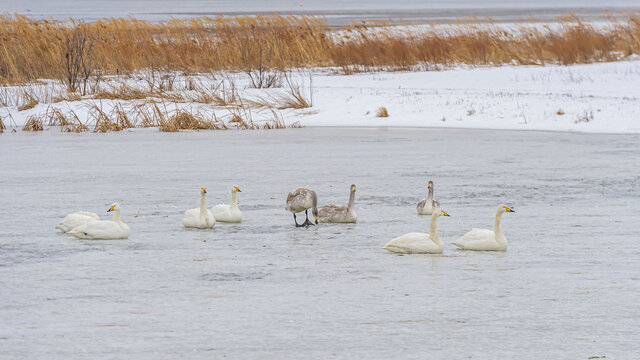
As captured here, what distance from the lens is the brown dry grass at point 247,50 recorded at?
88.9 feet

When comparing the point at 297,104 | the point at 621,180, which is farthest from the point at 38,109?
the point at 621,180

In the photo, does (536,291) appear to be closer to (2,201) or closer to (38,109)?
(2,201)

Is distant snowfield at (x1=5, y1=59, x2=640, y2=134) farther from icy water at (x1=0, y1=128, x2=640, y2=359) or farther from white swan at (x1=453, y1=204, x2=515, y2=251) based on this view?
white swan at (x1=453, y1=204, x2=515, y2=251)

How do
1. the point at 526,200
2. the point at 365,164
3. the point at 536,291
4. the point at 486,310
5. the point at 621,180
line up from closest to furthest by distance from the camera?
the point at 486,310
the point at 536,291
the point at 526,200
the point at 621,180
the point at 365,164

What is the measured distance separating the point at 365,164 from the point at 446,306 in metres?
8.43

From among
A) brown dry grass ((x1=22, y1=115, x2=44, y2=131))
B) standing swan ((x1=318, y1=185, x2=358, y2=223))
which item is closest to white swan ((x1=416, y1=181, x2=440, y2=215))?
standing swan ((x1=318, y1=185, x2=358, y2=223))

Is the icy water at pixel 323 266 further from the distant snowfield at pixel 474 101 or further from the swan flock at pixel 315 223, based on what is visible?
the distant snowfield at pixel 474 101

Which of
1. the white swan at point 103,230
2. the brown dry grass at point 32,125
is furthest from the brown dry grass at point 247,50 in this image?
the white swan at point 103,230

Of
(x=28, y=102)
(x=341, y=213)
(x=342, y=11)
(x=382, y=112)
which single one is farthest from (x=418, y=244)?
(x=342, y=11)

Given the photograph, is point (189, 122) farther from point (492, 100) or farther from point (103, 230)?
point (103, 230)

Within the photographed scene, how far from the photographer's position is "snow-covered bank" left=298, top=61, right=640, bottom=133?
21.0 m

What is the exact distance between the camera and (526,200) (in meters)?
12.1

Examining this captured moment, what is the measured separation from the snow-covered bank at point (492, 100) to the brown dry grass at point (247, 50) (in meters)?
2.70

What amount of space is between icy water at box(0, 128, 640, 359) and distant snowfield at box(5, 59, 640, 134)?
4817 mm
